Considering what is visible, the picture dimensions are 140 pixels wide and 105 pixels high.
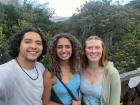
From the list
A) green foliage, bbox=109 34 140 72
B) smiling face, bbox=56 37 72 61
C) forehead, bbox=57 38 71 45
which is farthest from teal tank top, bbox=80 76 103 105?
green foliage, bbox=109 34 140 72

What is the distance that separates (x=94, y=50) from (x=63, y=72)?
370 mm

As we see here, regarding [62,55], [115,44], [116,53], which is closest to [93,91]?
[62,55]

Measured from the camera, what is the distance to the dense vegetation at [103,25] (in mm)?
23250

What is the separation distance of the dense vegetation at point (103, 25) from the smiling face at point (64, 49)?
17.8 meters

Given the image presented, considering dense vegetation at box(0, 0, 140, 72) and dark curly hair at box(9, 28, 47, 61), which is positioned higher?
dark curly hair at box(9, 28, 47, 61)

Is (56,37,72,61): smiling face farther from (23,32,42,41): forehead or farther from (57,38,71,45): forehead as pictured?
(23,32,42,41): forehead

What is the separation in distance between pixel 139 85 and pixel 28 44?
5.81ft

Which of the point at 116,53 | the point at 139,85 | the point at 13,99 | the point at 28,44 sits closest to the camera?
the point at 13,99

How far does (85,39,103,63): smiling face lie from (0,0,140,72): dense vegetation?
1765 centimetres

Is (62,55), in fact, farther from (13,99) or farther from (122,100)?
(122,100)

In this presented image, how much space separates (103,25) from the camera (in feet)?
89.1

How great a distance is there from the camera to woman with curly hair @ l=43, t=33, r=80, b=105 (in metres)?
3.74

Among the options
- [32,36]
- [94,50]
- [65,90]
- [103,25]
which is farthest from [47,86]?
[103,25]

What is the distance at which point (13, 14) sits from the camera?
31406mm
